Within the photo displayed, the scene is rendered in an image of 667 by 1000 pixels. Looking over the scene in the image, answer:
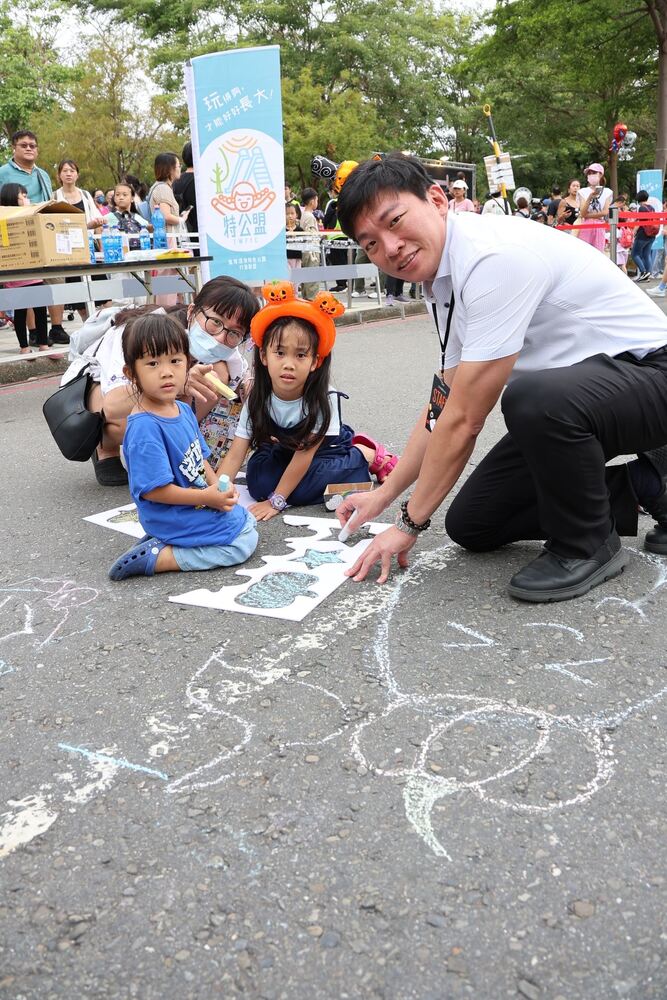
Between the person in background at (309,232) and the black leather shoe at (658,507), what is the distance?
8401 mm

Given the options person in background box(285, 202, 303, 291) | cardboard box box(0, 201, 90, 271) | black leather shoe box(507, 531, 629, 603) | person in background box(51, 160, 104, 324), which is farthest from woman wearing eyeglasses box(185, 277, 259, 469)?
person in background box(285, 202, 303, 291)

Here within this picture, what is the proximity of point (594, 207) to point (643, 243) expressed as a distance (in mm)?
1958

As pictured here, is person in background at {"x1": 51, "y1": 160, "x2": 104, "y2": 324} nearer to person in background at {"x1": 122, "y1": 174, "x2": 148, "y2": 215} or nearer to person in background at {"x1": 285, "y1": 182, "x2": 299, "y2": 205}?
person in background at {"x1": 122, "y1": 174, "x2": 148, "y2": 215}

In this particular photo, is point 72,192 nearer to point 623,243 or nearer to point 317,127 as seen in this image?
point 623,243

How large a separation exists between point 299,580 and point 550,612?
79 centimetres

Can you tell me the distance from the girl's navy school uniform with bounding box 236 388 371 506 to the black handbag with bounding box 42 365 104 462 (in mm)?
661

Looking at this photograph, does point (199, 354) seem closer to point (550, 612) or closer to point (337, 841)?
point (550, 612)

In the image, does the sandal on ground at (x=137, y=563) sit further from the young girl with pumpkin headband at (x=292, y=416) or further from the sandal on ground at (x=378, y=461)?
the sandal on ground at (x=378, y=461)

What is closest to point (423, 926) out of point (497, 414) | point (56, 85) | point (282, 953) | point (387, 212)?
point (282, 953)

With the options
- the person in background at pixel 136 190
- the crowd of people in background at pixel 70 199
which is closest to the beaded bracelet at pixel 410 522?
the crowd of people in background at pixel 70 199

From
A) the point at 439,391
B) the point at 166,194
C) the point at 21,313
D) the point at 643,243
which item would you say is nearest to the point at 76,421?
the point at 439,391

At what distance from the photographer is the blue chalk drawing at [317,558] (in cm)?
295

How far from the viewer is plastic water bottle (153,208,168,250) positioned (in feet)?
24.8

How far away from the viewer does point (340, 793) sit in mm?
1723
